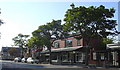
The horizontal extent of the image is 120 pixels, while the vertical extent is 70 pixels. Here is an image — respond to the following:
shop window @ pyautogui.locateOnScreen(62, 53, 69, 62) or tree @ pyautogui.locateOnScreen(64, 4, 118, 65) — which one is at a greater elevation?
tree @ pyautogui.locateOnScreen(64, 4, 118, 65)

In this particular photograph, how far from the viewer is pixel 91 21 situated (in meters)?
38.0

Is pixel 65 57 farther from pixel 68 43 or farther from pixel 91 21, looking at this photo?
pixel 91 21

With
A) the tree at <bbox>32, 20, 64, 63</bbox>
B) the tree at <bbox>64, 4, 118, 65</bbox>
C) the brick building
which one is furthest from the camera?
the tree at <bbox>32, 20, 64, 63</bbox>

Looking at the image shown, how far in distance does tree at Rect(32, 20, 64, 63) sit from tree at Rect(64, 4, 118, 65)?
485 inches

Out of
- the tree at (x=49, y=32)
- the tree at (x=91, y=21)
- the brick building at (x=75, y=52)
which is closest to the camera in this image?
the tree at (x=91, y=21)

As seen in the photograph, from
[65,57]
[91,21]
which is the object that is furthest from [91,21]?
[65,57]

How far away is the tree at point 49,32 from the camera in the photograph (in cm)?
5216

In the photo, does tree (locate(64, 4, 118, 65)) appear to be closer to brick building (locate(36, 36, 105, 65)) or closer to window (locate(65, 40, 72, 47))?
brick building (locate(36, 36, 105, 65))

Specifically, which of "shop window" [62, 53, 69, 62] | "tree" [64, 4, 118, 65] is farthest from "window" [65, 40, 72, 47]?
"tree" [64, 4, 118, 65]

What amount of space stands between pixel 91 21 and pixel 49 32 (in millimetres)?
17491

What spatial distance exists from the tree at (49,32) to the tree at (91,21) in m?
12.3

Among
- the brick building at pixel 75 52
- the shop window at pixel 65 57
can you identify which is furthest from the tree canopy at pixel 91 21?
the shop window at pixel 65 57

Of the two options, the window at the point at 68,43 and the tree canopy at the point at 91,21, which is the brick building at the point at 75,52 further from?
the tree canopy at the point at 91,21

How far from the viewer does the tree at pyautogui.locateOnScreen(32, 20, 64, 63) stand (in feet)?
171
